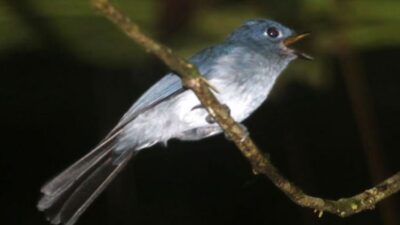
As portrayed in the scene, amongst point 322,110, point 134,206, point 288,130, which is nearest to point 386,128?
point 322,110

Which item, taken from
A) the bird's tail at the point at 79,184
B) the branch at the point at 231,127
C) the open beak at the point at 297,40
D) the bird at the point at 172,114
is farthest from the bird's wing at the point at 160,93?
the branch at the point at 231,127

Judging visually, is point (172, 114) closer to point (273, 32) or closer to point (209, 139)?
point (273, 32)

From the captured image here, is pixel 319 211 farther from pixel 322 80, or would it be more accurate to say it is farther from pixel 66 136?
pixel 66 136

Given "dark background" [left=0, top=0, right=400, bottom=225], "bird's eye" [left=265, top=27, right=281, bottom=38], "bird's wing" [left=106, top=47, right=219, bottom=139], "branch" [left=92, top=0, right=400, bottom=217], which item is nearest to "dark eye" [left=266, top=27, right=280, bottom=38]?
"bird's eye" [left=265, top=27, right=281, bottom=38]

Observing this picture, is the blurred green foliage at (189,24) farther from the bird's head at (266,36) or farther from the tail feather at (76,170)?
the tail feather at (76,170)

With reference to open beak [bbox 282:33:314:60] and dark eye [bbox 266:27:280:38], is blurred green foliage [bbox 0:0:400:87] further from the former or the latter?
dark eye [bbox 266:27:280:38]

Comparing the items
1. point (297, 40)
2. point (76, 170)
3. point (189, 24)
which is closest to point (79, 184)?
point (76, 170)
